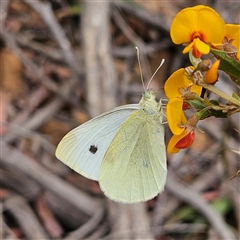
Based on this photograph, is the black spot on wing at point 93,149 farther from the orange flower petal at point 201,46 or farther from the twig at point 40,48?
the twig at point 40,48

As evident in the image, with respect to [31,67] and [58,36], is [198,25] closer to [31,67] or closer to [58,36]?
[58,36]

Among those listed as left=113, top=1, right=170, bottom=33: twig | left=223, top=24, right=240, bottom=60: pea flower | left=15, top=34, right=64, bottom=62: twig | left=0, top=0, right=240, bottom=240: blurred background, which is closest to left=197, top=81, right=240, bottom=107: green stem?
left=223, top=24, right=240, bottom=60: pea flower

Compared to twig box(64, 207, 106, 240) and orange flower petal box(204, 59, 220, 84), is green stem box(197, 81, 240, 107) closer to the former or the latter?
orange flower petal box(204, 59, 220, 84)

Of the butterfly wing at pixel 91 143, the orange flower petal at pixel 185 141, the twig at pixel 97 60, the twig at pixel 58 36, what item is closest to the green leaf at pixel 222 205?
the twig at pixel 97 60

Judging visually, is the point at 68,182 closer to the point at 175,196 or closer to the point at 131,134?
the point at 175,196

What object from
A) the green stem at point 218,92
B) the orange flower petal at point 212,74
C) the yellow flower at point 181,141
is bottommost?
the yellow flower at point 181,141
